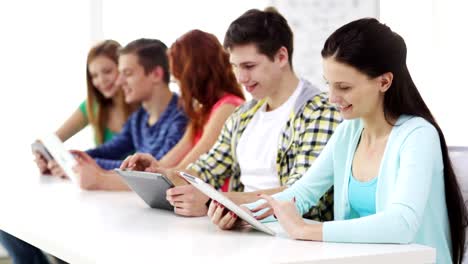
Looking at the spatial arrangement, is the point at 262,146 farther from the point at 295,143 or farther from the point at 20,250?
the point at 20,250

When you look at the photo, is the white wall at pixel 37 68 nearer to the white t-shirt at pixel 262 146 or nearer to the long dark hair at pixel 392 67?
the white t-shirt at pixel 262 146

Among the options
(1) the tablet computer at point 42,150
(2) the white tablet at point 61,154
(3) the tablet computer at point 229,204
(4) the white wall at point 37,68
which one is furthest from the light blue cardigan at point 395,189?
(4) the white wall at point 37,68

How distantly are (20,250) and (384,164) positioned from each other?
1665 millimetres

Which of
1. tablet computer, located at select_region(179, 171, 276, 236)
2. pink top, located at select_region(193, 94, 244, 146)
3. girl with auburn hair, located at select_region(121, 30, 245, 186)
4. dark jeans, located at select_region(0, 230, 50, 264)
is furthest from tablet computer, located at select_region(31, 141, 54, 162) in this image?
tablet computer, located at select_region(179, 171, 276, 236)

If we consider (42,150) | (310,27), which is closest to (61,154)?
(42,150)

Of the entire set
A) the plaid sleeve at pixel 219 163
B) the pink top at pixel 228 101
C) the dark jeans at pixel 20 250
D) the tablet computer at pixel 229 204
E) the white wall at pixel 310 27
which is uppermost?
the white wall at pixel 310 27

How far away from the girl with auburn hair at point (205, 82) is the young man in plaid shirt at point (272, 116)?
13.5 inches

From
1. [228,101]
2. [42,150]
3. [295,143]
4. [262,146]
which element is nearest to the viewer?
[295,143]

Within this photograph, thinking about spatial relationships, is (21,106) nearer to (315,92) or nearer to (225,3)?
(225,3)

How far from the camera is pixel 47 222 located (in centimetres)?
218

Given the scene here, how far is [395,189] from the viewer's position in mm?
1790

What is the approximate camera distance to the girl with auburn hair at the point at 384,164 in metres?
1.74

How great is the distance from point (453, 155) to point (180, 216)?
29.7 inches

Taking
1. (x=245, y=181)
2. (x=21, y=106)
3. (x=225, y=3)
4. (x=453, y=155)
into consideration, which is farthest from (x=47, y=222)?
(x=225, y=3)
